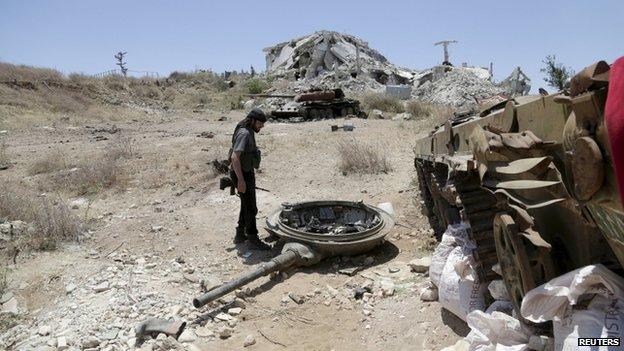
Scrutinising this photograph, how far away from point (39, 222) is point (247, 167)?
2815 mm

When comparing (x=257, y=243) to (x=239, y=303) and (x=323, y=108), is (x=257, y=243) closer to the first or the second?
(x=239, y=303)

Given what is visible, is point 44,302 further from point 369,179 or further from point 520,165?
point 369,179

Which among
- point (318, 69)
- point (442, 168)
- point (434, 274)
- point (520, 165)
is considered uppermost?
point (318, 69)

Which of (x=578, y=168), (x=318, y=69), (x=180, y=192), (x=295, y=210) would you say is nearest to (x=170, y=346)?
(x=295, y=210)

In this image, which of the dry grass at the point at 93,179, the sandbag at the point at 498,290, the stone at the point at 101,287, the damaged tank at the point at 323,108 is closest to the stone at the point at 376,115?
the damaged tank at the point at 323,108

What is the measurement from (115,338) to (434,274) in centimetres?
258

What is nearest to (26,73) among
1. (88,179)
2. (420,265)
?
(88,179)

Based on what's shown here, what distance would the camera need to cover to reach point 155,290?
499 cm

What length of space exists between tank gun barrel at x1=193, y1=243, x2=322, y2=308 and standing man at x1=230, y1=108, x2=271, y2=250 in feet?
2.90

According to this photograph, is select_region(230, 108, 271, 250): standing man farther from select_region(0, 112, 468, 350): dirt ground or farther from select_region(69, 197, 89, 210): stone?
select_region(69, 197, 89, 210): stone

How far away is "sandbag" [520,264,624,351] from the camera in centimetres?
194

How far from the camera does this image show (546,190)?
2.30 m

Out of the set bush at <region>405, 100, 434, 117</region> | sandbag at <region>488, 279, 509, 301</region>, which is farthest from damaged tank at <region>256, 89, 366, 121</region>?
sandbag at <region>488, 279, 509, 301</region>

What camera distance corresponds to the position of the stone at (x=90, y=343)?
4012mm
